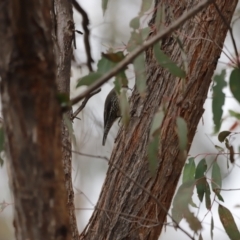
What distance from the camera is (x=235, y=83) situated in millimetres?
1353

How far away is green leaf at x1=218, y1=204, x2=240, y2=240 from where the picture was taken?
1.80 m

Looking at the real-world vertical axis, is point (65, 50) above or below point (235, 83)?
above

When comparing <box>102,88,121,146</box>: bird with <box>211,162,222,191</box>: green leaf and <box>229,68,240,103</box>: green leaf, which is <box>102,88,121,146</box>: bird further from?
<box>229,68,240,103</box>: green leaf

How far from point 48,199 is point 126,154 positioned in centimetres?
115

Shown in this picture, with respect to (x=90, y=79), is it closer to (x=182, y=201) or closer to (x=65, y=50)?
(x=182, y=201)

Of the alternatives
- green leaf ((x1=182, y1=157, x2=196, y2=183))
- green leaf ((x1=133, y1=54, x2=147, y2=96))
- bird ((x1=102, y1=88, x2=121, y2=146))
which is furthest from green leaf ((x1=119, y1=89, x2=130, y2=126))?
bird ((x1=102, y1=88, x2=121, y2=146))

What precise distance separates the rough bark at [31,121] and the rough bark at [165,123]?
1.01 m

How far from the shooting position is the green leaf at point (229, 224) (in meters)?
1.80

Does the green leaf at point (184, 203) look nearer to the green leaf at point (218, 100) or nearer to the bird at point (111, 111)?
the green leaf at point (218, 100)

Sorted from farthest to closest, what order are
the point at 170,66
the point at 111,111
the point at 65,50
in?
the point at 111,111
the point at 65,50
the point at 170,66

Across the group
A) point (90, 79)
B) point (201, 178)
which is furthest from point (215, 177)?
point (90, 79)

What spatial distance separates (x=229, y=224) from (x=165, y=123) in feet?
1.19

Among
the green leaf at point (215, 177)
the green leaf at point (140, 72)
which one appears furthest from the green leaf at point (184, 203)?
the green leaf at point (140, 72)

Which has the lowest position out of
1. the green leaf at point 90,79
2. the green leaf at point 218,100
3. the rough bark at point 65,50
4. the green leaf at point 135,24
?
the green leaf at point 218,100
